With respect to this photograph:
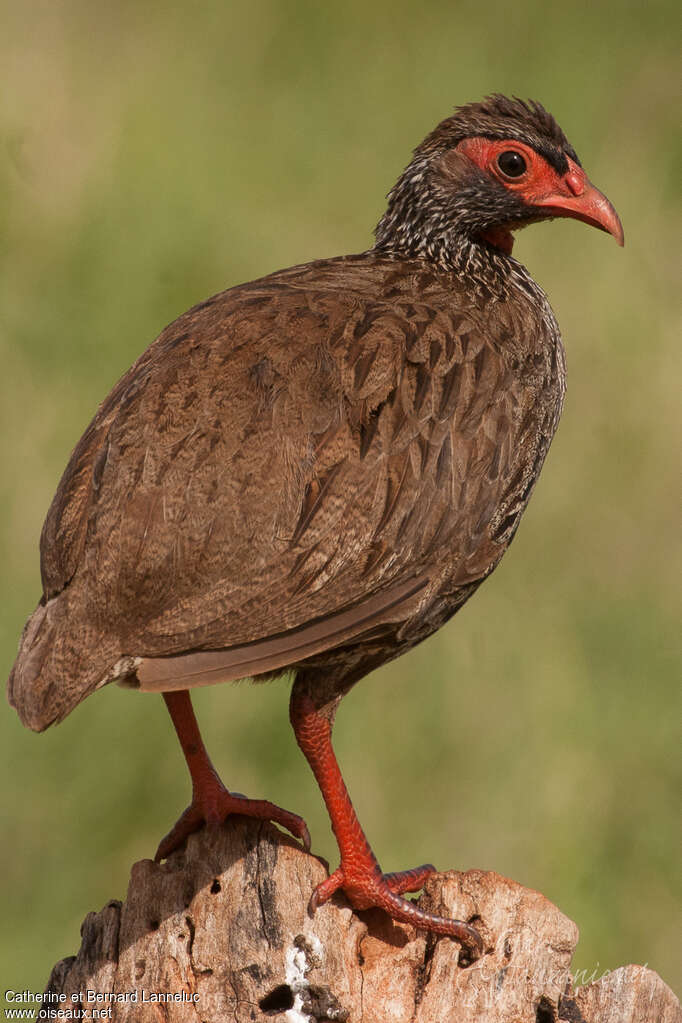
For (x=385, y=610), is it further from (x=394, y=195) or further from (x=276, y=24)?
(x=276, y=24)

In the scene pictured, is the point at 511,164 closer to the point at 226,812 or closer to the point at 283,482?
the point at 283,482

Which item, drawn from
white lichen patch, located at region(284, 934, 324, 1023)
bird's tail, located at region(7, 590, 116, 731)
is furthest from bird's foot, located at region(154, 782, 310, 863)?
bird's tail, located at region(7, 590, 116, 731)

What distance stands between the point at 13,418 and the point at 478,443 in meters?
4.06

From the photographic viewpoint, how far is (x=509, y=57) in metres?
9.90

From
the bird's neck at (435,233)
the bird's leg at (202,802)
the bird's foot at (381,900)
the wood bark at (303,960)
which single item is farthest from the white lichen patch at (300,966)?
the bird's neck at (435,233)

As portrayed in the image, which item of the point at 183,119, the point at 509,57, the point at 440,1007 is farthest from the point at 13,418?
the point at 440,1007

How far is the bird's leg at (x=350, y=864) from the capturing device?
17.2 feet

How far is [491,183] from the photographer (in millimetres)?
6027

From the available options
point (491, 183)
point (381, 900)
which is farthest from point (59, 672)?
point (491, 183)

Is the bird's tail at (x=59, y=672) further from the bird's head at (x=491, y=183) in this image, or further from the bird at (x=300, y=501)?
the bird's head at (x=491, y=183)

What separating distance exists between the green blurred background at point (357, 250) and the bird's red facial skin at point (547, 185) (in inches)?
113

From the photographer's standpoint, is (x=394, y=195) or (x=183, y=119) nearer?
(x=394, y=195)

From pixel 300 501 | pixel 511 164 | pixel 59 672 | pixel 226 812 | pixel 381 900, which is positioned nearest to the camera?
pixel 59 672

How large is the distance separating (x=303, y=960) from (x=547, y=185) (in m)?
2.86
